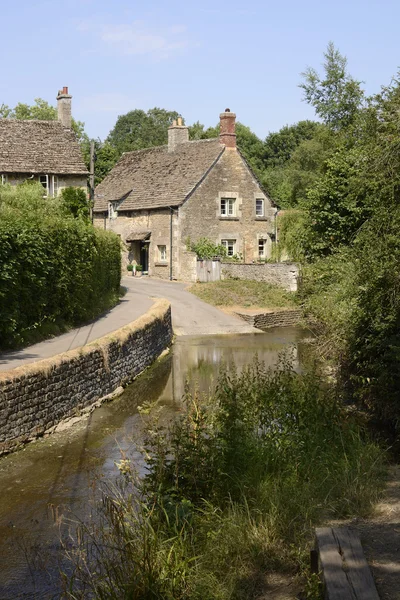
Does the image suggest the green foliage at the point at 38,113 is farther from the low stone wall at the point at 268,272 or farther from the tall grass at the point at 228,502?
the tall grass at the point at 228,502

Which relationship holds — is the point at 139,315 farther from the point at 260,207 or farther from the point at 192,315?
the point at 260,207

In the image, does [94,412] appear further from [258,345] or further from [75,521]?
[258,345]

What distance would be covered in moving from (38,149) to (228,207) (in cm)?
1266

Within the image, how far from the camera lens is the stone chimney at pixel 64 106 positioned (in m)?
44.1

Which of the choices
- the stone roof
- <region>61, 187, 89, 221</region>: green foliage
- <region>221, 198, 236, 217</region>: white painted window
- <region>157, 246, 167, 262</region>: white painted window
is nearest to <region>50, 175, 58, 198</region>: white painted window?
the stone roof

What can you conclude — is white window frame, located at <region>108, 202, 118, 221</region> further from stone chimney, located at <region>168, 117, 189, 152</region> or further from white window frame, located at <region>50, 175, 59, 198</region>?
white window frame, located at <region>50, 175, 59, 198</region>

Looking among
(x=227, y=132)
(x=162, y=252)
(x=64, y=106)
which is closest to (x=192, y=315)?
(x=162, y=252)

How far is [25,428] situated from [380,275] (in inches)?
289

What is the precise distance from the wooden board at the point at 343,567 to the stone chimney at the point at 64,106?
40210mm

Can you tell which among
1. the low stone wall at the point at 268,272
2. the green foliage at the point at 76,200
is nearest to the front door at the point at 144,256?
the low stone wall at the point at 268,272

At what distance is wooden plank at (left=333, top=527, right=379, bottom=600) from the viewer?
5.77m

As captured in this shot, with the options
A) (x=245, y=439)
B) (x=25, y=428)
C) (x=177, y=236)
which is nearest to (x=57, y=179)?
(x=177, y=236)

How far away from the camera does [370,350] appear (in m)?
15.2

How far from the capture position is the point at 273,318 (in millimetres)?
35375
